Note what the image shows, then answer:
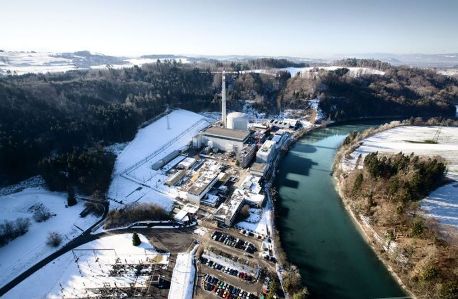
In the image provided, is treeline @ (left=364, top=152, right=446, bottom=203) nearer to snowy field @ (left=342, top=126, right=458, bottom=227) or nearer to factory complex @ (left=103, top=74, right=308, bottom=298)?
snowy field @ (left=342, top=126, right=458, bottom=227)

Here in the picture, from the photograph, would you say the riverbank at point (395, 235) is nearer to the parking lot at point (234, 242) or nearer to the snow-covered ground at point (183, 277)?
the parking lot at point (234, 242)

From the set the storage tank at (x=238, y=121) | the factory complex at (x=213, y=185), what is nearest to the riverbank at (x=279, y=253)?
the factory complex at (x=213, y=185)

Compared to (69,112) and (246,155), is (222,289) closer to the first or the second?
(246,155)

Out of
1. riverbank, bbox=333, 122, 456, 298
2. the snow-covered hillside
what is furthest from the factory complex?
the snow-covered hillside

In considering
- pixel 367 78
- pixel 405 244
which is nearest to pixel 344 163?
pixel 405 244

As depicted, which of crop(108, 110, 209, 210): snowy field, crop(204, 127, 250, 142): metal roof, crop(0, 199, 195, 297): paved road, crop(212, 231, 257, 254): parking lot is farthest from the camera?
crop(204, 127, 250, 142): metal roof
